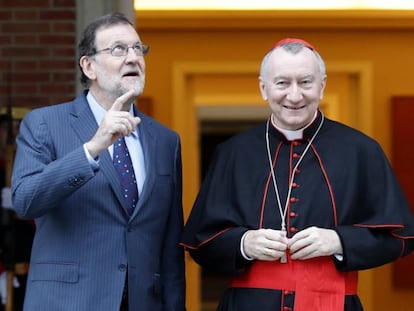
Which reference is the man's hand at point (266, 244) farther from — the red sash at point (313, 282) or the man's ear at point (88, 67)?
the man's ear at point (88, 67)

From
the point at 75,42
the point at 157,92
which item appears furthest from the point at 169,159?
the point at 157,92

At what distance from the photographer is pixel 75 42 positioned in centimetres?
554

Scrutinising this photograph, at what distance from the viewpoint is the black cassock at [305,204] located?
3.71 m

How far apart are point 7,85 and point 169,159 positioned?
1.97 meters

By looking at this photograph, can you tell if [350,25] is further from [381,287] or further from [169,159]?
[169,159]

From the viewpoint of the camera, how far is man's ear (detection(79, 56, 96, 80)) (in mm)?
3789

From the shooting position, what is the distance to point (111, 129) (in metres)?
3.42

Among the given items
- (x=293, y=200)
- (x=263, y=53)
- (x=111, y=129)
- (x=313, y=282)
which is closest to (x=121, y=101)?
(x=111, y=129)

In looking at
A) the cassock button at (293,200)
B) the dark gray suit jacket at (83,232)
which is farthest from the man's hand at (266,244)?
the dark gray suit jacket at (83,232)

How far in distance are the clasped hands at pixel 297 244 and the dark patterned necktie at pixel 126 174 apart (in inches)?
17.9

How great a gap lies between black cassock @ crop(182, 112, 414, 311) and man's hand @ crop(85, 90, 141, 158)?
56cm

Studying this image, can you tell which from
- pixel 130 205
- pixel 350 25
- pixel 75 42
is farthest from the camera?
pixel 350 25

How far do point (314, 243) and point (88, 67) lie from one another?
1019mm

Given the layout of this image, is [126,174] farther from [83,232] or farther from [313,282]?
[313,282]
